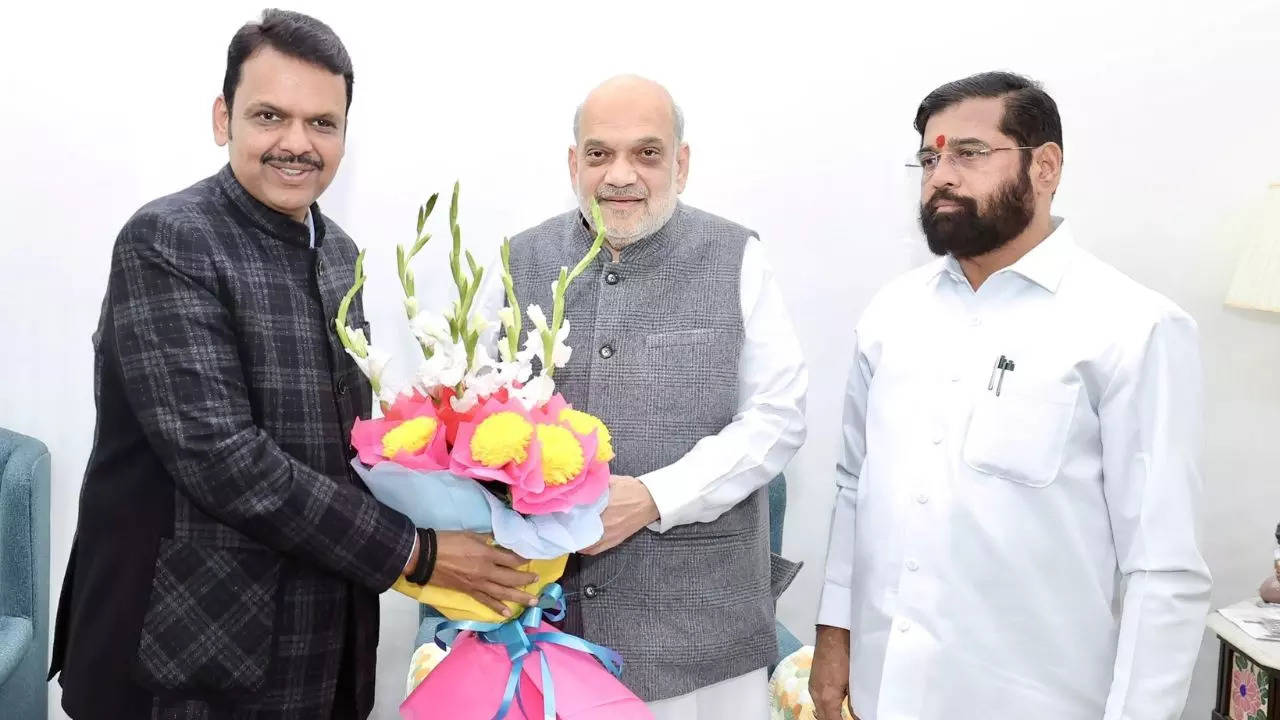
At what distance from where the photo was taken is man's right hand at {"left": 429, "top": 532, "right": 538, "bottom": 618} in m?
1.66

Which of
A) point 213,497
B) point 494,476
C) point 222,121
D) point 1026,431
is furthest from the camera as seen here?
point 222,121

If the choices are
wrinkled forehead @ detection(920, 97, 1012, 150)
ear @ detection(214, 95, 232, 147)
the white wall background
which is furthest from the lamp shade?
ear @ detection(214, 95, 232, 147)

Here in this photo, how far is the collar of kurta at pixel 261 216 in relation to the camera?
5.73ft

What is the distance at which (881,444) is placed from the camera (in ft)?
6.33

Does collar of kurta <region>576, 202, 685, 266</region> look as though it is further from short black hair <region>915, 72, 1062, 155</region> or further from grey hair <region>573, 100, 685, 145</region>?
short black hair <region>915, 72, 1062, 155</region>

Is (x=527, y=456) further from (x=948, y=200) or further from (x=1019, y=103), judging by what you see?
(x=1019, y=103)

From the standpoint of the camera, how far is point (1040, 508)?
1.77 meters

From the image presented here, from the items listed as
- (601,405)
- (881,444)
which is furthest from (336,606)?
(881,444)

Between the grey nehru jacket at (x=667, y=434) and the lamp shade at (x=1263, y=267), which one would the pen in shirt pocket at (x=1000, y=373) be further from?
the lamp shade at (x=1263, y=267)

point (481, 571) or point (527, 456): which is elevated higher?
point (527, 456)

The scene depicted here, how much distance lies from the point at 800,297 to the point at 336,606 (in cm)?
178

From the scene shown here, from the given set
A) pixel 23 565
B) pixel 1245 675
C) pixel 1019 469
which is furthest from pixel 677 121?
pixel 23 565

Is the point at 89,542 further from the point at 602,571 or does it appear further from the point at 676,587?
the point at 676,587

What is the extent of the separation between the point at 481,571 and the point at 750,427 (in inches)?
22.2
